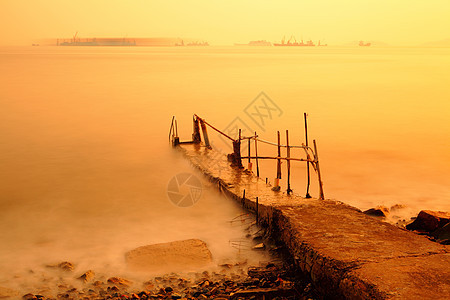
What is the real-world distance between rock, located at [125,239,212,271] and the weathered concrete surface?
1381 millimetres

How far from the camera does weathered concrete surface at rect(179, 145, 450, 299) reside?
5.53 meters

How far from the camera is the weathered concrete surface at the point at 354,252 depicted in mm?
5531

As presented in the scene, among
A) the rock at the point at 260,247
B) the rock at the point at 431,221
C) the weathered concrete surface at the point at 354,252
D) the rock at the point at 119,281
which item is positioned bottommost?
the rock at the point at 119,281

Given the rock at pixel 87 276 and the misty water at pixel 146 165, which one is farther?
the misty water at pixel 146 165

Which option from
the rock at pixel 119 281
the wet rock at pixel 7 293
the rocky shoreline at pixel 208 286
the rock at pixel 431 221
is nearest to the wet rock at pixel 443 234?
the rock at pixel 431 221

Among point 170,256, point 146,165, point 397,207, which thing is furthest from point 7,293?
point 146,165

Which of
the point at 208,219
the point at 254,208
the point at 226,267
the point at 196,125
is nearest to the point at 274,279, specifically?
the point at 226,267

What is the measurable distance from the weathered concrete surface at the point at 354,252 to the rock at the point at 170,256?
1.38 m

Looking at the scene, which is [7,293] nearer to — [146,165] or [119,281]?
[119,281]

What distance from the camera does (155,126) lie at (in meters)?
23.4

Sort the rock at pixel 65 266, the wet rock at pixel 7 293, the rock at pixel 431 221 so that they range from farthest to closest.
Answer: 1. the rock at pixel 431 221
2. the rock at pixel 65 266
3. the wet rock at pixel 7 293

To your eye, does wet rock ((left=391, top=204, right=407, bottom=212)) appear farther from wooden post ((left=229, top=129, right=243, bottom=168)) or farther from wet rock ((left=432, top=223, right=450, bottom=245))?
wooden post ((left=229, top=129, right=243, bottom=168))

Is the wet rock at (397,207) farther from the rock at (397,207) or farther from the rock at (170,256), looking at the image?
the rock at (170,256)

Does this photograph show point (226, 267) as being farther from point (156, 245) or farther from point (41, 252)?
point (41, 252)
